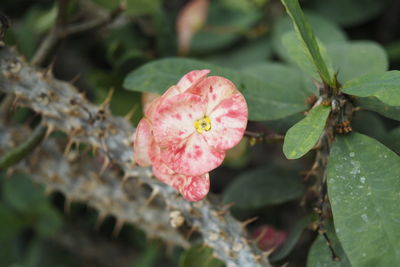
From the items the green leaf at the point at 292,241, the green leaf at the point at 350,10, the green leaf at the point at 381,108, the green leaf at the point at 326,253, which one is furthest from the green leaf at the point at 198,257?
the green leaf at the point at 350,10

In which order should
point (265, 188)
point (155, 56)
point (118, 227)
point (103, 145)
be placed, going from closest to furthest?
point (103, 145)
point (265, 188)
point (118, 227)
point (155, 56)

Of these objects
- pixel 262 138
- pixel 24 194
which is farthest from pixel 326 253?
pixel 24 194

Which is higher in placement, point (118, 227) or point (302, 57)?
point (302, 57)

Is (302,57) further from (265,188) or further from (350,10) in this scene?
(350,10)

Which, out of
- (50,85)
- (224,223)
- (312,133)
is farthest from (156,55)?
(312,133)

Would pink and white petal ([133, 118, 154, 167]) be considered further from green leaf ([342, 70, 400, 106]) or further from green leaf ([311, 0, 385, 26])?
green leaf ([311, 0, 385, 26])

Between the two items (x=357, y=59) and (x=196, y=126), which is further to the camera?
(x=357, y=59)

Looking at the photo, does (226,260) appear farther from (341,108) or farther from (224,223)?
(341,108)
